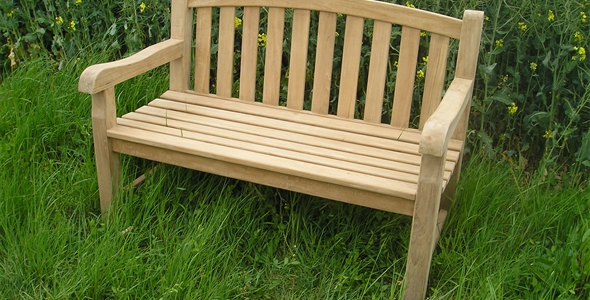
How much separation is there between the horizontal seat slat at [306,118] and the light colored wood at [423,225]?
421 mm

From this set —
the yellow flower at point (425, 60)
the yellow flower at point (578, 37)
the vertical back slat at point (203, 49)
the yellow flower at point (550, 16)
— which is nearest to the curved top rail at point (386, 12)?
the vertical back slat at point (203, 49)

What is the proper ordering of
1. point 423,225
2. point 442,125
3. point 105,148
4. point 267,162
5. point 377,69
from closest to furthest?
point 442,125 → point 423,225 → point 267,162 → point 105,148 → point 377,69

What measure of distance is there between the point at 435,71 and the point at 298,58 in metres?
0.62

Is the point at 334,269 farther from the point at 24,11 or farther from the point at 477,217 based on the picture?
the point at 24,11

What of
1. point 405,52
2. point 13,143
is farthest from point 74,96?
point 405,52

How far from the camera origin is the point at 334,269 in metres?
2.92

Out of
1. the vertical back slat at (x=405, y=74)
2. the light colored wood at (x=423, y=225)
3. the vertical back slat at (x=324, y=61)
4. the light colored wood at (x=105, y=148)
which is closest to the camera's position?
the light colored wood at (x=423, y=225)

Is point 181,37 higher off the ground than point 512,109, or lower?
higher

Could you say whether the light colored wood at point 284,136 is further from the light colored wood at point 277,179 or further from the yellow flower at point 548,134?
the yellow flower at point 548,134

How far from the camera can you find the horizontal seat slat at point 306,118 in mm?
2988

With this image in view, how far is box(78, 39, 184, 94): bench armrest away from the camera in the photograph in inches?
109

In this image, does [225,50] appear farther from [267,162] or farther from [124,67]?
[267,162]

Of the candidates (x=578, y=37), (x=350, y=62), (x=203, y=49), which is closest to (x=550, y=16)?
(x=578, y=37)

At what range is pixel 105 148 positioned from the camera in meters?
2.93
